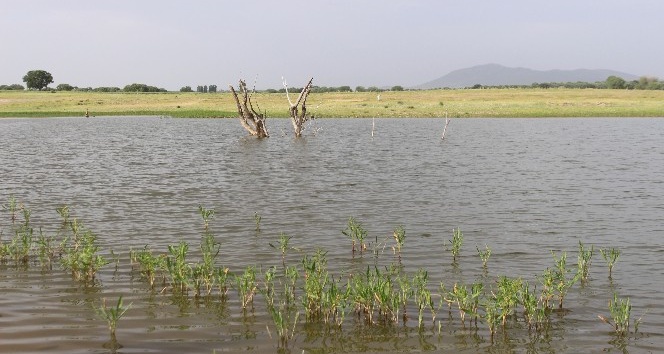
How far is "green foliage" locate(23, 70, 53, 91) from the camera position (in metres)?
187

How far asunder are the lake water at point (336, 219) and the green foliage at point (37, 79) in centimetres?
15764

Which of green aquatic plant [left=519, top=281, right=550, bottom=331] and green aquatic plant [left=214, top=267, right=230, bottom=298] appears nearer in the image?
green aquatic plant [left=519, top=281, right=550, bottom=331]

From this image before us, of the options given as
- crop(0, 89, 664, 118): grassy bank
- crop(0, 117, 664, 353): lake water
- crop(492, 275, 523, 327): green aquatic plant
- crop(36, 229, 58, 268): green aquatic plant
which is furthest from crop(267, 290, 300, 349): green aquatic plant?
crop(0, 89, 664, 118): grassy bank

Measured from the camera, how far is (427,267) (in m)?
13.2

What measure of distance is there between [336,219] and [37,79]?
193 m

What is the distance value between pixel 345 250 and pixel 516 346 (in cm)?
625

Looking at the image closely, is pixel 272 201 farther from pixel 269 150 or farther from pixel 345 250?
pixel 269 150

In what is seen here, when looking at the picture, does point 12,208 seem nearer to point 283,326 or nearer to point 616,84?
point 283,326

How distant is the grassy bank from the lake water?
4197 cm

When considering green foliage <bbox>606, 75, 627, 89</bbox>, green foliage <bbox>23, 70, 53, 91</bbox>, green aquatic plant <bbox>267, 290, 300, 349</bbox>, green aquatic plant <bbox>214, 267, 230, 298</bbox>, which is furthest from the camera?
green foliage <bbox>23, 70, 53, 91</bbox>

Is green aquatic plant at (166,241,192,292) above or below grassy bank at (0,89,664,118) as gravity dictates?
below

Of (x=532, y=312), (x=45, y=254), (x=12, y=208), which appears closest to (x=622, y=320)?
(x=532, y=312)

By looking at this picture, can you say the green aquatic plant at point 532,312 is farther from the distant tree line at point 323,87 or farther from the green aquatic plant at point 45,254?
the distant tree line at point 323,87

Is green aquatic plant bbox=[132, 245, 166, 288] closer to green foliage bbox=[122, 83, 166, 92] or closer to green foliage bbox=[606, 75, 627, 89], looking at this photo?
green foliage bbox=[606, 75, 627, 89]
